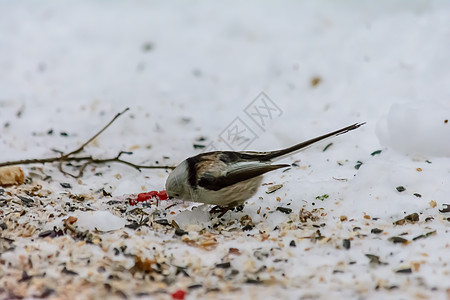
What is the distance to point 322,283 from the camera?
2301mm

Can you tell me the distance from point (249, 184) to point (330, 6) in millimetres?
3248

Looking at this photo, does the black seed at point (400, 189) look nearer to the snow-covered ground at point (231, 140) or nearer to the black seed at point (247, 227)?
the snow-covered ground at point (231, 140)

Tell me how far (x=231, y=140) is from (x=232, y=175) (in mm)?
1538

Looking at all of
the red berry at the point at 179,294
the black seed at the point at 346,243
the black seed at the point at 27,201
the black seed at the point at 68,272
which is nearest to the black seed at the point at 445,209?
the black seed at the point at 346,243

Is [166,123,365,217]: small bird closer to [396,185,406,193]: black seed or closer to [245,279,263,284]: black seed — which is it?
[396,185,406,193]: black seed

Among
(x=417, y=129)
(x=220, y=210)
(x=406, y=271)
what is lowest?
(x=406, y=271)

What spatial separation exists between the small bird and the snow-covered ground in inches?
6.3

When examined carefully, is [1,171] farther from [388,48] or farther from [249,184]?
[388,48]

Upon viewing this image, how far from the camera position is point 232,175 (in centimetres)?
302

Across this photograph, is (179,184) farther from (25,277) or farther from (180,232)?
(25,277)

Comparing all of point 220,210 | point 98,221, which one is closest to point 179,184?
point 220,210

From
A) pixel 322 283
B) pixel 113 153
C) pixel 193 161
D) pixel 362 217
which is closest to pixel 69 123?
pixel 113 153

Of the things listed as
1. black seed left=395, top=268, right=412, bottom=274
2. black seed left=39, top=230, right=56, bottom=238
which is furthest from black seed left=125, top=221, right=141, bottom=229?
black seed left=395, top=268, right=412, bottom=274

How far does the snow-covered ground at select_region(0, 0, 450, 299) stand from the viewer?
2.43 meters
